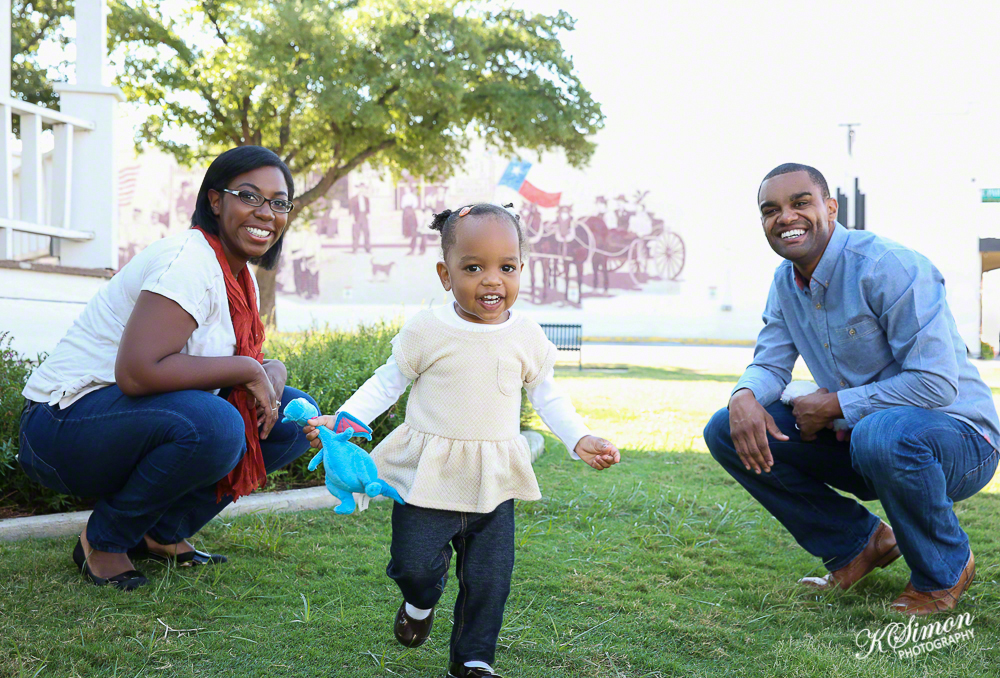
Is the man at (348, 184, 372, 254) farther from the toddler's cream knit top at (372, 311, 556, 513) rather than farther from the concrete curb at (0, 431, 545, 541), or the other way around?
the toddler's cream knit top at (372, 311, 556, 513)

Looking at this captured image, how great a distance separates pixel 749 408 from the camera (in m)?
3.03

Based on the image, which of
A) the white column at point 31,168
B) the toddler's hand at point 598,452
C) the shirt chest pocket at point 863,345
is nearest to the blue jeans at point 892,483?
the shirt chest pocket at point 863,345

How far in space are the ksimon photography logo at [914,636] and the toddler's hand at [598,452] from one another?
39.2 inches

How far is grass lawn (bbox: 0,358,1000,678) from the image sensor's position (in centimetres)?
241

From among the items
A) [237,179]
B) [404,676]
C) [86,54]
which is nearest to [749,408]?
[404,676]

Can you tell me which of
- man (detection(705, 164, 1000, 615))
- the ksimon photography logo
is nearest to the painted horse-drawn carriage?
man (detection(705, 164, 1000, 615))

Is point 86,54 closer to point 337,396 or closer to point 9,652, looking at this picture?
point 337,396

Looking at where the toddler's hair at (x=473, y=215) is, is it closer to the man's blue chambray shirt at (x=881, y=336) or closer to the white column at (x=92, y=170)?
the man's blue chambray shirt at (x=881, y=336)

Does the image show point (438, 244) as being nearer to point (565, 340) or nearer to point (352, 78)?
point (565, 340)

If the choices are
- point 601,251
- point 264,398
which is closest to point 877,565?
point 264,398

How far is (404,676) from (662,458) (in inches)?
145

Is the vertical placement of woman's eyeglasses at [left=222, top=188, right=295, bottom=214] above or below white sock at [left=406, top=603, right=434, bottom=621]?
above

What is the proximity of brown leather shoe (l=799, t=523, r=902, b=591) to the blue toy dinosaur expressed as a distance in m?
1.75

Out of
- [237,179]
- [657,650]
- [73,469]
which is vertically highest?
[237,179]
